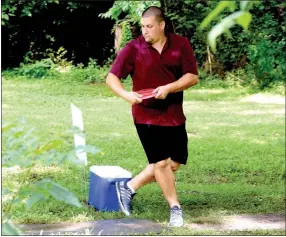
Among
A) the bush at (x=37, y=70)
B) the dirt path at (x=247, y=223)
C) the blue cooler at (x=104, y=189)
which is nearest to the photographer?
the dirt path at (x=247, y=223)

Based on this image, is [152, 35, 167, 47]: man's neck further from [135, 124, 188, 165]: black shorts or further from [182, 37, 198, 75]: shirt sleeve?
[135, 124, 188, 165]: black shorts

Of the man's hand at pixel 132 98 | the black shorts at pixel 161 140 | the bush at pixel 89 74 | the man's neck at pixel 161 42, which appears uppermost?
the man's neck at pixel 161 42

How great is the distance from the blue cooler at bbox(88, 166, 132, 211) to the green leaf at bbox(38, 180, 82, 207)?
3185 millimetres

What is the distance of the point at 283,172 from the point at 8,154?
5.06m

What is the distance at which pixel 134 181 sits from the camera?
5512 mm

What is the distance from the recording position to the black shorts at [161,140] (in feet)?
16.9

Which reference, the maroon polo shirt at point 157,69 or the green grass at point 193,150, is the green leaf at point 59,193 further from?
the maroon polo shirt at point 157,69

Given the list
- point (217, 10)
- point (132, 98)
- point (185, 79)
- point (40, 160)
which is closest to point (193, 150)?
point (185, 79)

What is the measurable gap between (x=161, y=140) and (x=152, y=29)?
0.80 m

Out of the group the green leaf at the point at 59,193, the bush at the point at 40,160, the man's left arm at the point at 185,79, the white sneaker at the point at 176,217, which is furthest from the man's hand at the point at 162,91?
the green leaf at the point at 59,193

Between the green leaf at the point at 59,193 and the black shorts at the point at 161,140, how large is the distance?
2.90 metres

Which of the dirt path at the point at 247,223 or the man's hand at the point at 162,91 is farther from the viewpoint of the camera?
the dirt path at the point at 247,223

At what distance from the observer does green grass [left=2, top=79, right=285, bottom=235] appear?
559 centimetres

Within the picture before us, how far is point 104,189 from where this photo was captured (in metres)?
5.46
